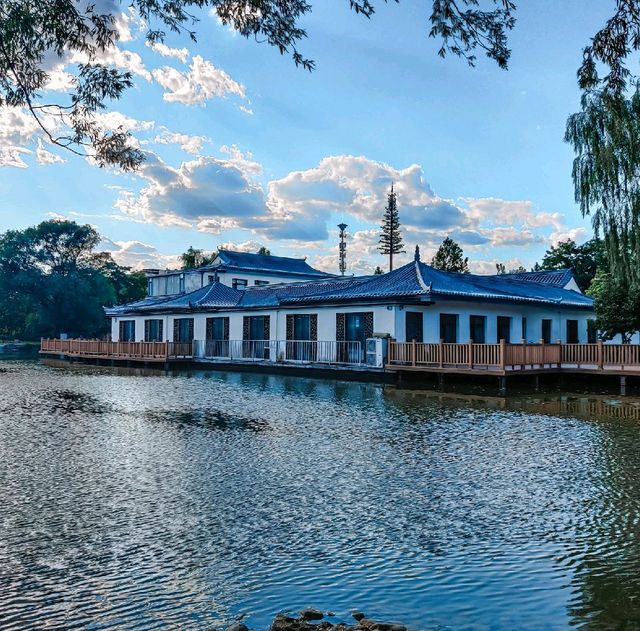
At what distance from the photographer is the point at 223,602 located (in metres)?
4.78

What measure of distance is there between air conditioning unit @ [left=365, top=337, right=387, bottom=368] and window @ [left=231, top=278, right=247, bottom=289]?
78.4 feet

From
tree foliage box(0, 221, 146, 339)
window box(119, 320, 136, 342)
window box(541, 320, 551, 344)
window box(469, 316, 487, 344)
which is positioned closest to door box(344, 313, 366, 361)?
window box(469, 316, 487, 344)

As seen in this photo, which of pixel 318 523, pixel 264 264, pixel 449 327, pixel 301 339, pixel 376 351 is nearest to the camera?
pixel 318 523

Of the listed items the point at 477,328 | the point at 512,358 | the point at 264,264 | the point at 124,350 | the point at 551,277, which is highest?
the point at 264,264

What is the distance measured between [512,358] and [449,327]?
218 inches

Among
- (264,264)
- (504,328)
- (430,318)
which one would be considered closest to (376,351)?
(430,318)

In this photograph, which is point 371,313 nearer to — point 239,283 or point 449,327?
point 449,327

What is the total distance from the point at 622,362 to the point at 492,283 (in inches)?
419

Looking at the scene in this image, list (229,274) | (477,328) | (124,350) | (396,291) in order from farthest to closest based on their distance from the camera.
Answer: (229,274) → (124,350) → (477,328) → (396,291)

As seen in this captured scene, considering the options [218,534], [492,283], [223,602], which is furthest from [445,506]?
[492,283]

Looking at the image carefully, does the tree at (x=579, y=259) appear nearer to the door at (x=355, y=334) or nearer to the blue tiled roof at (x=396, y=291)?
the blue tiled roof at (x=396, y=291)

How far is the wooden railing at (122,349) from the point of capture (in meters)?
36.9

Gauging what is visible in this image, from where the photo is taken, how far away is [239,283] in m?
50.0

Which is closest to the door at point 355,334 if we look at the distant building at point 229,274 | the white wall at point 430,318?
the white wall at point 430,318
